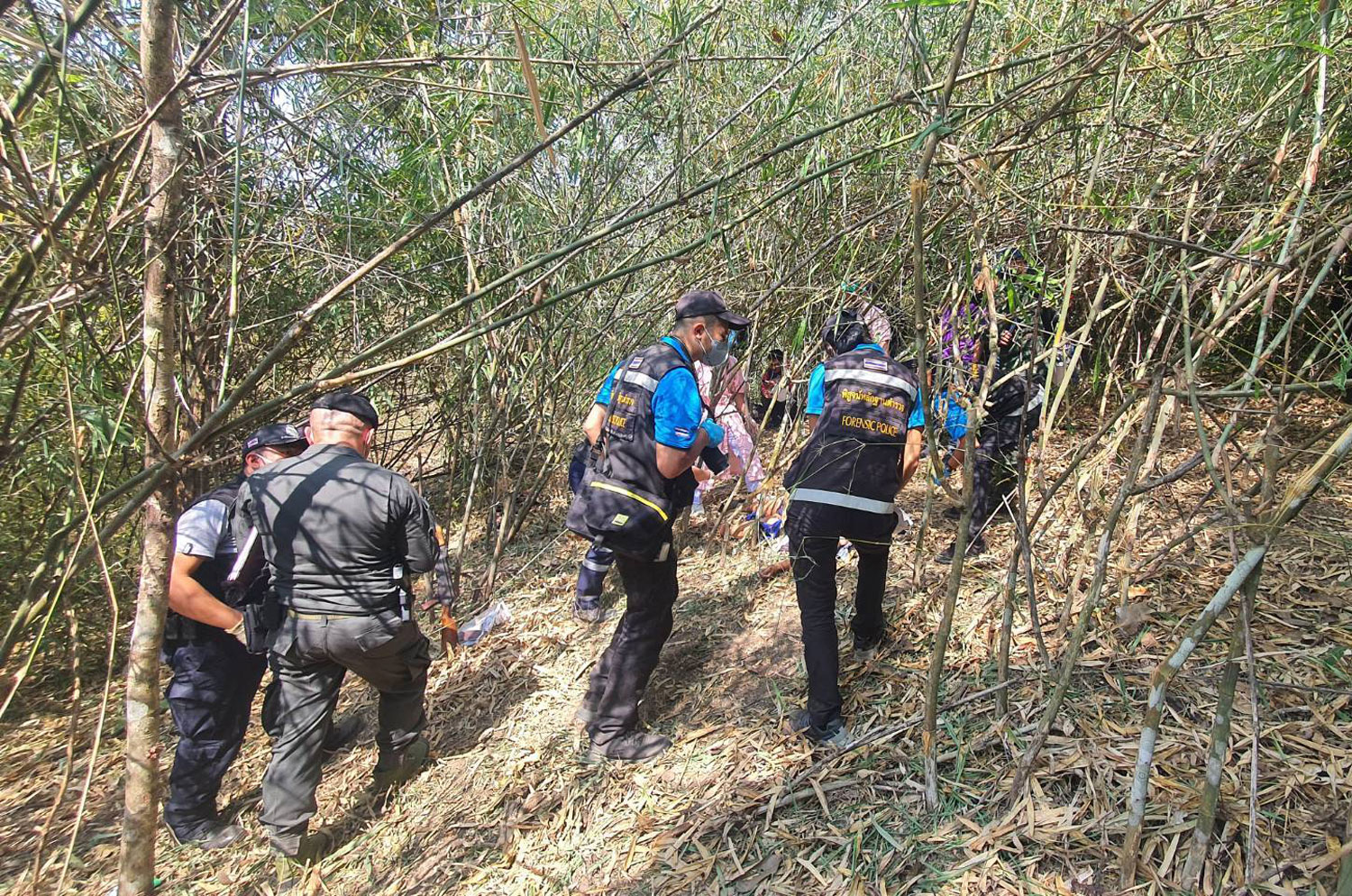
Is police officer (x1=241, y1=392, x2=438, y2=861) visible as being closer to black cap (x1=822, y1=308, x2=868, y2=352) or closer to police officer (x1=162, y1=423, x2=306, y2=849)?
police officer (x1=162, y1=423, x2=306, y2=849)

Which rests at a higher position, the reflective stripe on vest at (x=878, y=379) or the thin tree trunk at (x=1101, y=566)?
the reflective stripe on vest at (x=878, y=379)

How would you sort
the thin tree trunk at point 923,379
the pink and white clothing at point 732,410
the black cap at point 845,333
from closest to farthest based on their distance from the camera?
the thin tree trunk at point 923,379
the black cap at point 845,333
the pink and white clothing at point 732,410

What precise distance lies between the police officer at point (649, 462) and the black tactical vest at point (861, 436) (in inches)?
19.0

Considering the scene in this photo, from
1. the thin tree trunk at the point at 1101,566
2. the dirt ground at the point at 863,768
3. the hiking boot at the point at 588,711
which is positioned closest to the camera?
the thin tree trunk at the point at 1101,566

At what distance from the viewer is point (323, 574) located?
2387 millimetres

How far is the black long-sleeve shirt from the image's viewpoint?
2.38 meters

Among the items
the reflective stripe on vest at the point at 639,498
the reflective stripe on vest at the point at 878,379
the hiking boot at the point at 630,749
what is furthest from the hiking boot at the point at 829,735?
the reflective stripe on vest at the point at 878,379

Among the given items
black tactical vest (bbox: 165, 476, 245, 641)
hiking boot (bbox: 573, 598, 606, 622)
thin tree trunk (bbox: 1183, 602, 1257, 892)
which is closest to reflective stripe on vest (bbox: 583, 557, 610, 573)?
hiking boot (bbox: 573, 598, 606, 622)

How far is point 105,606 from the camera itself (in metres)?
3.86

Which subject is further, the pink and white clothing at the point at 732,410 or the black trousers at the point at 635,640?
the pink and white clothing at the point at 732,410

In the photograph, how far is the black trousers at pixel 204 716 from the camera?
258 centimetres

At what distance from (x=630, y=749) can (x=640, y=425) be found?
129cm

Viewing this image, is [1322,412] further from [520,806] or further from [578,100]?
[520,806]

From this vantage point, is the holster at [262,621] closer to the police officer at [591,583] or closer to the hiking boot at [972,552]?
the police officer at [591,583]
